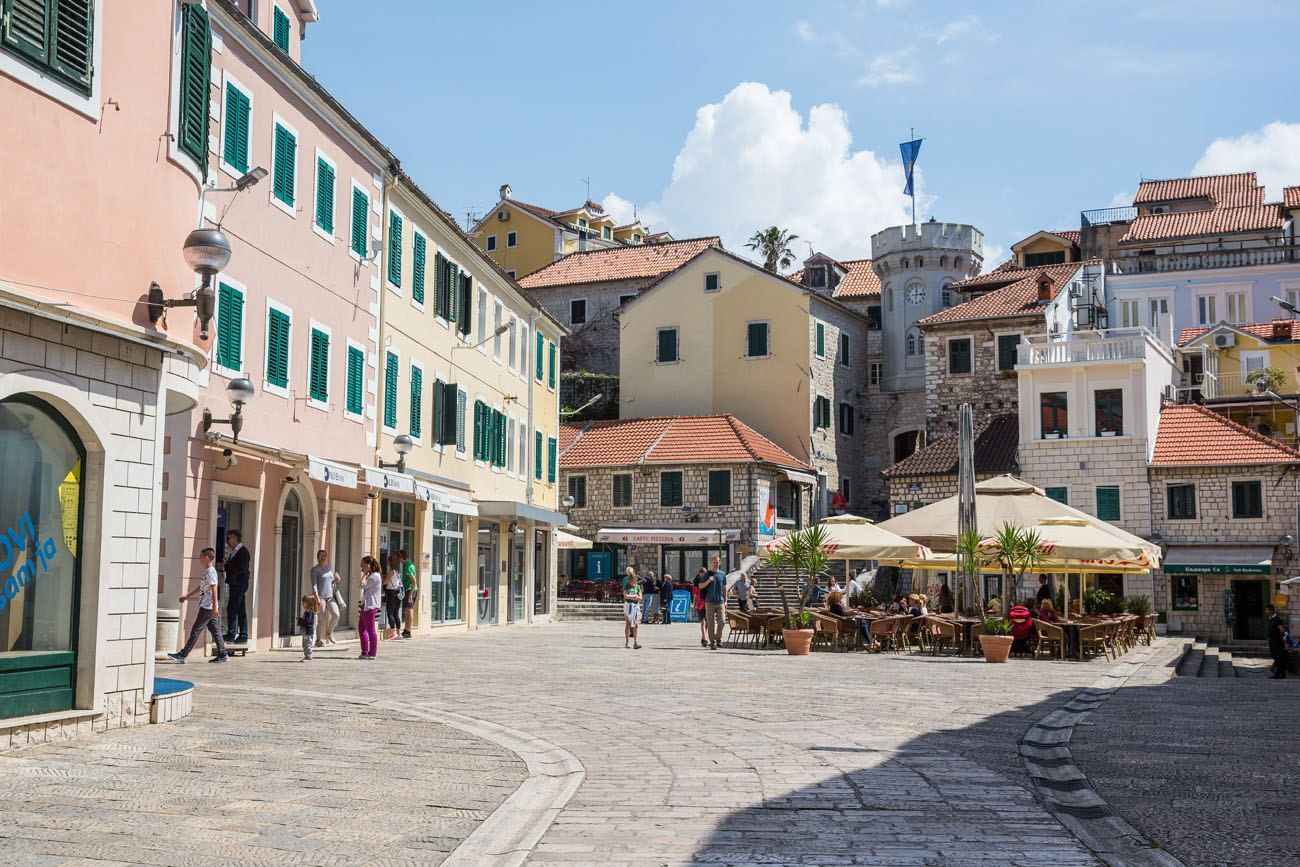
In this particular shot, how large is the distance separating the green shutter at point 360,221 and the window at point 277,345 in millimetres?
3585

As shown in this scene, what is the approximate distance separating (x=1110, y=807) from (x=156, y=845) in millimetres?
5309

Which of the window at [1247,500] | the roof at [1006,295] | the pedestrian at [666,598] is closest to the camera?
the window at [1247,500]

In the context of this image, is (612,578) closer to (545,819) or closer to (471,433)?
(471,433)

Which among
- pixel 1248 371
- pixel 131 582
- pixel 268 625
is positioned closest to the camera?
pixel 131 582

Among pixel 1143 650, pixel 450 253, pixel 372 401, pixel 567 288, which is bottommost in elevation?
pixel 1143 650

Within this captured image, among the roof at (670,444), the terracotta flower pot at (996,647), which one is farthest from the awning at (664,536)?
the terracotta flower pot at (996,647)

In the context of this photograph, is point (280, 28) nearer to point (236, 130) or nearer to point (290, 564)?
→ point (236, 130)

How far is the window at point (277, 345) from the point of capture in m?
20.5

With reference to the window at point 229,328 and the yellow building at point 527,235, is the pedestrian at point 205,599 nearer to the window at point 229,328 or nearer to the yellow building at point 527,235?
the window at point 229,328

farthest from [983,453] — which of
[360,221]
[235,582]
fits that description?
[235,582]

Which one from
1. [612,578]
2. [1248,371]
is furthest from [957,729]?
[1248,371]

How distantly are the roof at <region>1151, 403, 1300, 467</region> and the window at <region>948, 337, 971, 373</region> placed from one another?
27.5 feet

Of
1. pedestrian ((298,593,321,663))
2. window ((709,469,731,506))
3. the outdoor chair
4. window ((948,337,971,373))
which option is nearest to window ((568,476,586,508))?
window ((709,469,731,506))

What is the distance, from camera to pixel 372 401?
2527 centimetres
